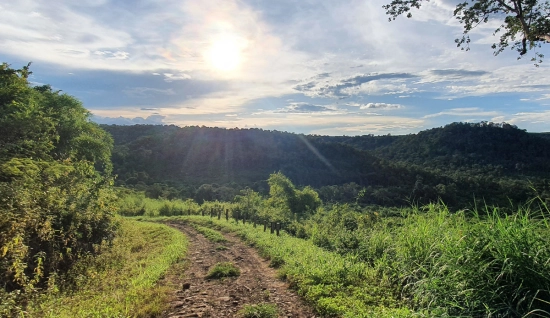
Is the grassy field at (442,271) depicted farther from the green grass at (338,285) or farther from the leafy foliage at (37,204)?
the leafy foliage at (37,204)

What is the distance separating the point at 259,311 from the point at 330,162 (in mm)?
81876

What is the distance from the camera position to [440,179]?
59281mm

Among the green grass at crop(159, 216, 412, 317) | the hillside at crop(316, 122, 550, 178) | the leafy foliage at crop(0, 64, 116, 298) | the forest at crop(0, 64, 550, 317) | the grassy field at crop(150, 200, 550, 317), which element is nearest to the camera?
the grassy field at crop(150, 200, 550, 317)

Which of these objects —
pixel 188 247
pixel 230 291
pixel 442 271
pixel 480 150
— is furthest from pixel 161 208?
pixel 480 150

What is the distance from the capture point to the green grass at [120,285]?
6004 mm

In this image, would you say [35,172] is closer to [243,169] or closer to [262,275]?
[262,275]

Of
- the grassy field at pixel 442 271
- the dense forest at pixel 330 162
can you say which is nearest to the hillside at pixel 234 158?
the dense forest at pixel 330 162

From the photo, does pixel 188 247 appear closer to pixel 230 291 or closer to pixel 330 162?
pixel 230 291

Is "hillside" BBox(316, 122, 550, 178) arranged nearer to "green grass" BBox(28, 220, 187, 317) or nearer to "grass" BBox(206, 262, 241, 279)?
"green grass" BBox(28, 220, 187, 317)

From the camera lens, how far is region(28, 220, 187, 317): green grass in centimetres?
600

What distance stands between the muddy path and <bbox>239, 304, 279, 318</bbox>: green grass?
5.2 inches

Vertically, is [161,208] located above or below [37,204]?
below

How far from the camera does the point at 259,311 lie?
229 inches

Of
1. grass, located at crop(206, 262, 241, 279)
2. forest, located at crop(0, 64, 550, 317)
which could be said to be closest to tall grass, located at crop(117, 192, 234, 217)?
forest, located at crop(0, 64, 550, 317)
